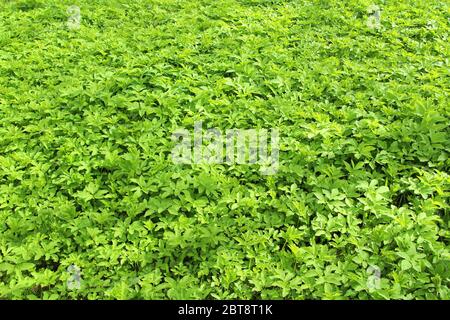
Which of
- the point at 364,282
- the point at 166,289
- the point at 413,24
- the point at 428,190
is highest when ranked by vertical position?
the point at 413,24

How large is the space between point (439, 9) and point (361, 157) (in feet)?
15.3

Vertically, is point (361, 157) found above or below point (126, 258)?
above

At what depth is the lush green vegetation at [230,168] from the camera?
349 centimetres

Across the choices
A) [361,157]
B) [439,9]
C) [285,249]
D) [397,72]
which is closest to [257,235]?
[285,249]

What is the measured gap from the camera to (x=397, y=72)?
18.5 ft

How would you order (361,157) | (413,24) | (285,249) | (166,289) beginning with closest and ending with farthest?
1. (166,289)
2. (285,249)
3. (361,157)
4. (413,24)

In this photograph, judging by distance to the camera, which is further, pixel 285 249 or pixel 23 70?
pixel 23 70

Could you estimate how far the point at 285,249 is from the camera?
376 cm

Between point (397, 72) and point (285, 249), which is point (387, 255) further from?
point (397, 72)

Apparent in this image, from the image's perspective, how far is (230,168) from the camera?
4.39 metres

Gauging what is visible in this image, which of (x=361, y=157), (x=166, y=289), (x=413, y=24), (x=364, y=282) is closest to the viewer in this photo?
(x=364, y=282)

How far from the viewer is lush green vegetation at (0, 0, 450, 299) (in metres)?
3.49
